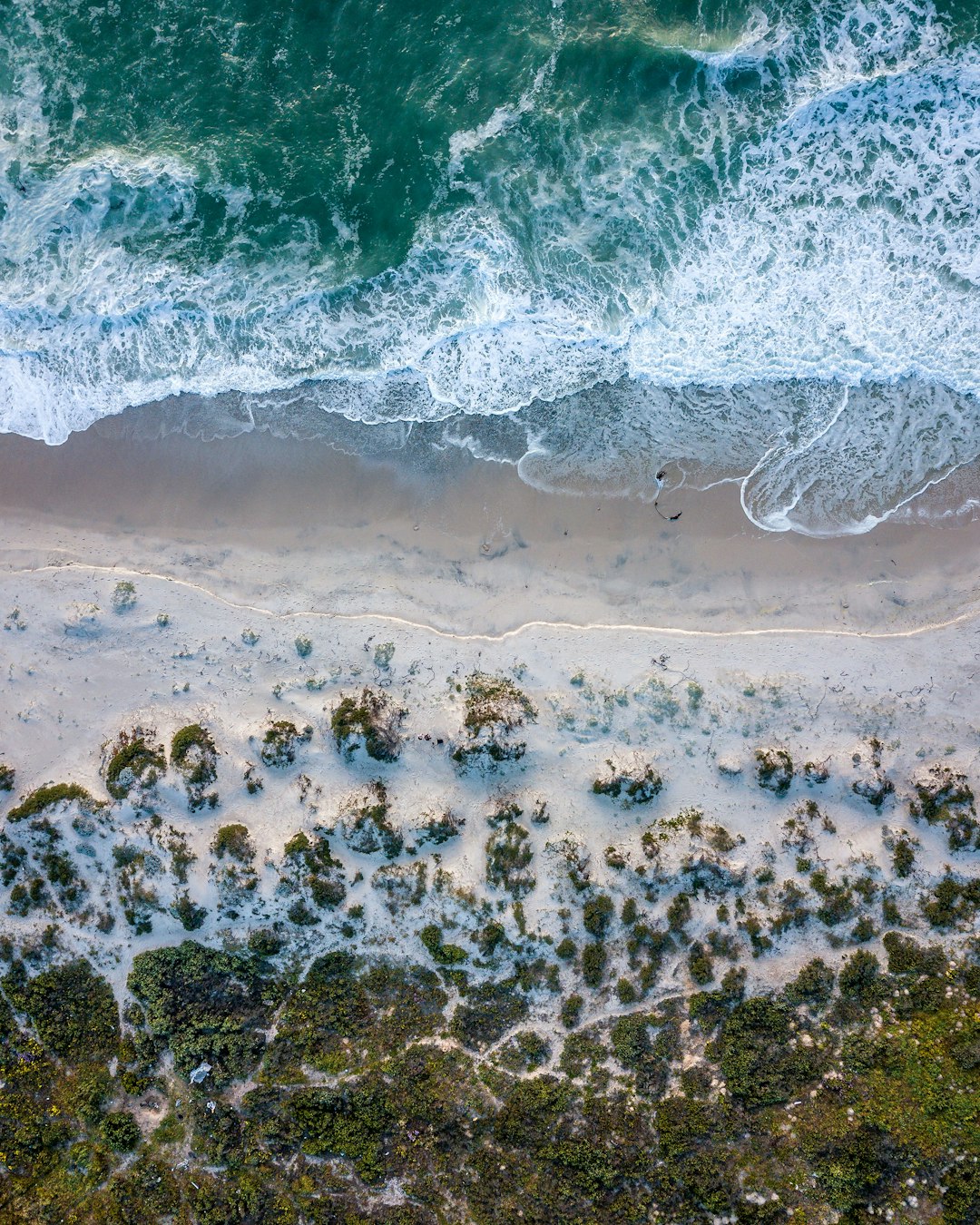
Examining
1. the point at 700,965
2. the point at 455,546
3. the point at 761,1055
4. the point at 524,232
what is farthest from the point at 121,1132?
the point at 524,232

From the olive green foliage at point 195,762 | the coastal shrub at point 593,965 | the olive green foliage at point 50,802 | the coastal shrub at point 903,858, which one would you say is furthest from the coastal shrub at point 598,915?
the olive green foliage at point 50,802

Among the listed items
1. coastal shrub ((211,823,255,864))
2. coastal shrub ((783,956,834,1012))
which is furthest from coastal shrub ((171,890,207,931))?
coastal shrub ((783,956,834,1012))

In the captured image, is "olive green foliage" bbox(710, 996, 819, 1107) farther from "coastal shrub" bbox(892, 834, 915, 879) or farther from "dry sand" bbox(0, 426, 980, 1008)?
"coastal shrub" bbox(892, 834, 915, 879)

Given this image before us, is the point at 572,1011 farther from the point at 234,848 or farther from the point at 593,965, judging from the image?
the point at 234,848

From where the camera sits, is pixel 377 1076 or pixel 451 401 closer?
pixel 377 1076

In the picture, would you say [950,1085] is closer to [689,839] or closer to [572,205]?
[689,839]

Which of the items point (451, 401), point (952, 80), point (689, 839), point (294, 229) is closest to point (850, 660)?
point (689, 839)

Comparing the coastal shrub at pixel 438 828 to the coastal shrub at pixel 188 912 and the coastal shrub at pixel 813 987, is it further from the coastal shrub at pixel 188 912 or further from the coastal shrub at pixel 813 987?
the coastal shrub at pixel 813 987
